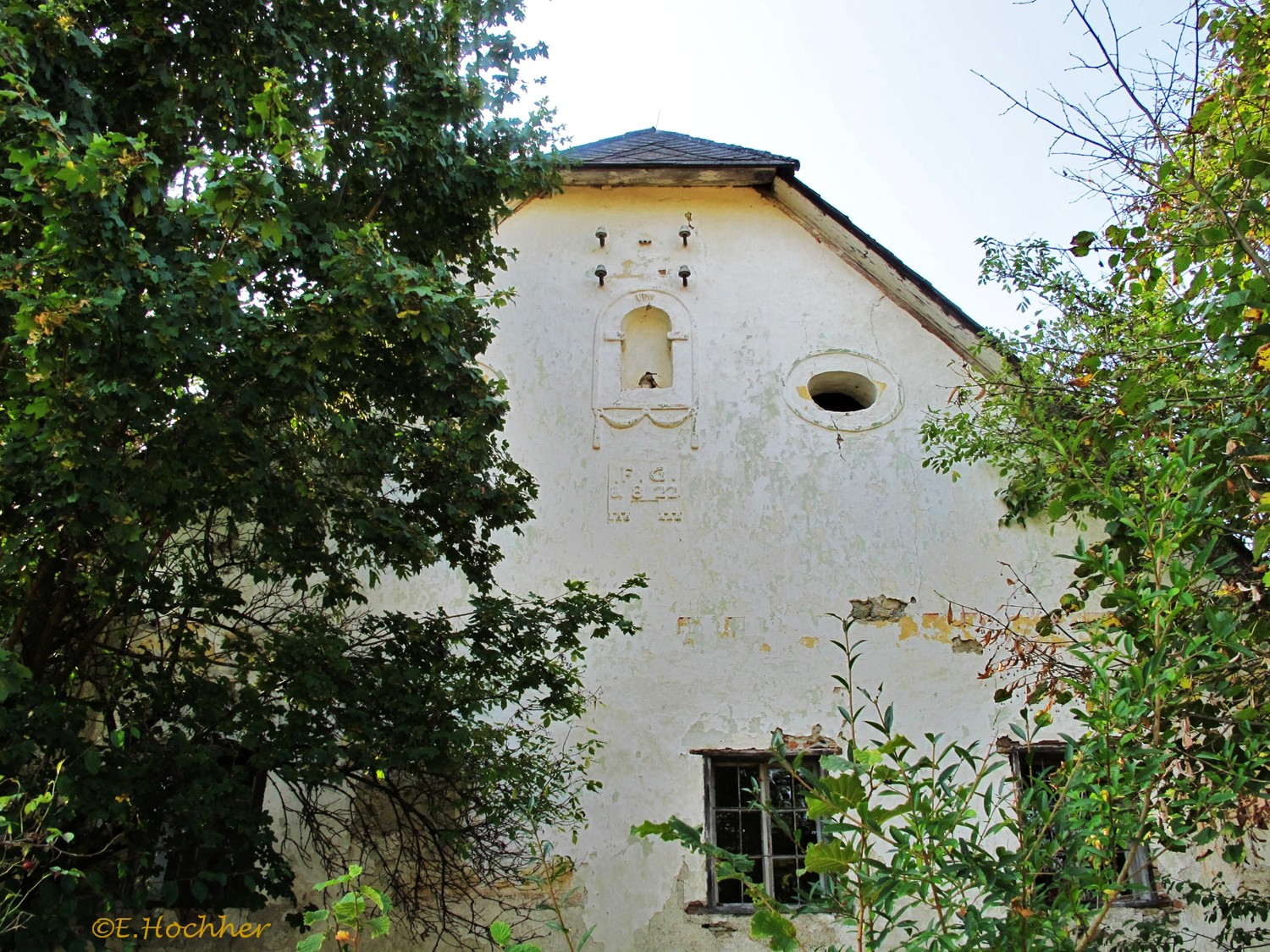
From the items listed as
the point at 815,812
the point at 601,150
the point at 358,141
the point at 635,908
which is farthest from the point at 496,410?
the point at 601,150

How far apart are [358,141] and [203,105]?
930 mm

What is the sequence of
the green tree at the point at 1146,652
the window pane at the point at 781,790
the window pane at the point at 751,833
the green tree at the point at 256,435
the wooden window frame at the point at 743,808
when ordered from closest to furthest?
the green tree at the point at 1146,652 → the green tree at the point at 256,435 → the wooden window frame at the point at 743,808 → the window pane at the point at 751,833 → the window pane at the point at 781,790

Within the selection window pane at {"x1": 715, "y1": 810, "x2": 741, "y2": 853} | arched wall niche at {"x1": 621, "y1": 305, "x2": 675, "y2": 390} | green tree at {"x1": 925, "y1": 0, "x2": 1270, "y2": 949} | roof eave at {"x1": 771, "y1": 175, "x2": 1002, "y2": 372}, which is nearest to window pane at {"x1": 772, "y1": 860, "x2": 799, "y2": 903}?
window pane at {"x1": 715, "y1": 810, "x2": 741, "y2": 853}

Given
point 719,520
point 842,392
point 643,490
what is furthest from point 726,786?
point 842,392

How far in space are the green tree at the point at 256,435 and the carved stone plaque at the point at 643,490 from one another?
1365 millimetres

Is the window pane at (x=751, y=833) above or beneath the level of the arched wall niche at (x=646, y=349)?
beneath

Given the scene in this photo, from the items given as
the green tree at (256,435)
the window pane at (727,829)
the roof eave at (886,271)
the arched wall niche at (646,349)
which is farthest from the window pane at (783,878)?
the roof eave at (886,271)

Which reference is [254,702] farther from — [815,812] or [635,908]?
[815,812]

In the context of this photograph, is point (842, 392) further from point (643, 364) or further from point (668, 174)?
Result: point (668, 174)

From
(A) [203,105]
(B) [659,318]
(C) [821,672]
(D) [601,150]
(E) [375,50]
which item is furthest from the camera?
(D) [601,150]

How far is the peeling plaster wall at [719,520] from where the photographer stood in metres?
6.77

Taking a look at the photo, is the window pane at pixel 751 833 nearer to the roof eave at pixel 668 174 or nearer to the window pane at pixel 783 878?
the window pane at pixel 783 878

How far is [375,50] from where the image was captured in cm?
584

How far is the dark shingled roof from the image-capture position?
8828 mm
